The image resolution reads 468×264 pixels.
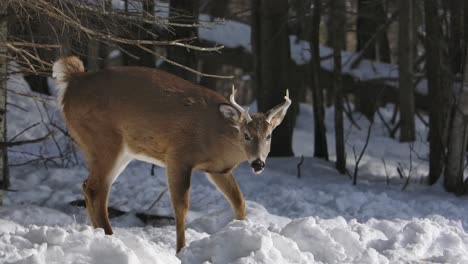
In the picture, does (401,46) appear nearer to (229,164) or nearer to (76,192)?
(76,192)

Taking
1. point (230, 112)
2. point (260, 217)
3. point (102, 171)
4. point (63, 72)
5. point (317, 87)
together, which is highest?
point (63, 72)

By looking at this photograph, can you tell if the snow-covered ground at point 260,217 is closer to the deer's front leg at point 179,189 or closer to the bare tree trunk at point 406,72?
the deer's front leg at point 179,189

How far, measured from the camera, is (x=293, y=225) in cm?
642

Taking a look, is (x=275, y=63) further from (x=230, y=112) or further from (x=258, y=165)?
(x=258, y=165)

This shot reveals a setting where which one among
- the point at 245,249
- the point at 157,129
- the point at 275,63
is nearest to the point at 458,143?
the point at 275,63

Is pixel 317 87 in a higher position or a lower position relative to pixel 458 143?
higher

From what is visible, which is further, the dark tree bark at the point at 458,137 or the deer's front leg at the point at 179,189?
the dark tree bark at the point at 458,137

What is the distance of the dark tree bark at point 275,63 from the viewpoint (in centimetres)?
1308

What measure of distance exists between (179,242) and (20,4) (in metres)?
2.23

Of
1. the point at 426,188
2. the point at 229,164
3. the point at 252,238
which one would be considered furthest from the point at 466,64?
the point at 252,238

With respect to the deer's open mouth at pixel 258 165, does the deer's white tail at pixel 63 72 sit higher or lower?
higher

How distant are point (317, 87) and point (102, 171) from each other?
654 cm

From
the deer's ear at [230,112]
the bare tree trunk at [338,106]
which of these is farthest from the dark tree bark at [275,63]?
the deer's ear at [230,112]

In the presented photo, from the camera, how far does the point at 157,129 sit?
748 cm
